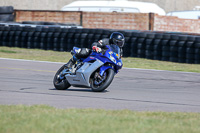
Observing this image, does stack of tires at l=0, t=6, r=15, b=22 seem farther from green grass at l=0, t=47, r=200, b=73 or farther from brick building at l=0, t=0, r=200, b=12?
green grass at l=0, t=47, r=200, b=73

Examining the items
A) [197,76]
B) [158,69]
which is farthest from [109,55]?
[158,69]

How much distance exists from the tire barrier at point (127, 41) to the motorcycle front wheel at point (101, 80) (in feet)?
26.2

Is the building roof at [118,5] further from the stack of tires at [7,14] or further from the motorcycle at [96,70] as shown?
the motorcycle at [96,70]

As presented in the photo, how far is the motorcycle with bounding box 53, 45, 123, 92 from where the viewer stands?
8.80 metres

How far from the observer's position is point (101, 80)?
886 centimetres

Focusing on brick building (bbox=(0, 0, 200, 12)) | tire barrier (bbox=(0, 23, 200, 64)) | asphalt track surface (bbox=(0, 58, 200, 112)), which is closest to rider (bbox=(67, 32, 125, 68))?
asphalt track surface (bbox=(0, 58, 200, 112))

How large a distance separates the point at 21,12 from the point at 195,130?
89.9ft

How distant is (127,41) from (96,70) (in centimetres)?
883

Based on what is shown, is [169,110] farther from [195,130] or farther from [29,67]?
[29,67]

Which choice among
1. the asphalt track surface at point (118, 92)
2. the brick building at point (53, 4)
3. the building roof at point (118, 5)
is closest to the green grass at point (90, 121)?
the asphalt track surface at point (118, 92)

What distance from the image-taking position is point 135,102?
7871 millimetres

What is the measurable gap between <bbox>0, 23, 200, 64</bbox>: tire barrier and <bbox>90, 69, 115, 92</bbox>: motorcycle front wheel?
26.2 ft

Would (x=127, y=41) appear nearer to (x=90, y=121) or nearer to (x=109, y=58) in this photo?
(x=109, y=58)

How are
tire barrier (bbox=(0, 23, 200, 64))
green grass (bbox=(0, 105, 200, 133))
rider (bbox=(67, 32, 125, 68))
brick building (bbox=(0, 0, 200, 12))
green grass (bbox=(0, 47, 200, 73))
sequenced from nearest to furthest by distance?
green grass (bbox=(0, 105, 200, 133)) < rider (bbox=(67, 32, 125, 68)) < green grass (bbox=(0, 47, 200, 73)) < tire barrier (bbox=(0, 23, 200, 64)) < brick building (bbox=(0, 0, 200, 12))
